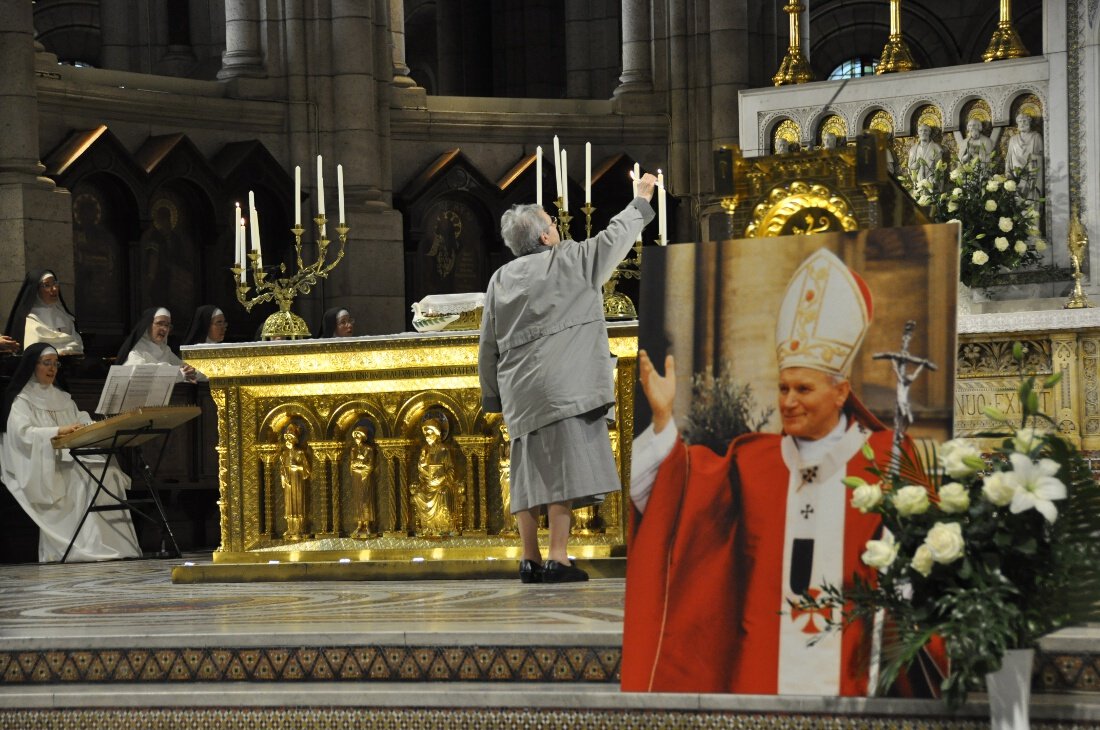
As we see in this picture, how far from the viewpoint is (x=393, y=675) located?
18.0 feet

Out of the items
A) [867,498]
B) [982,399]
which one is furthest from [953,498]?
[982,399]

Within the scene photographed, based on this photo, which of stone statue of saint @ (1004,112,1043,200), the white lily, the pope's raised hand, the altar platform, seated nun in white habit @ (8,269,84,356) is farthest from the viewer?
seated nun in white habit @ (8,269,84,356)

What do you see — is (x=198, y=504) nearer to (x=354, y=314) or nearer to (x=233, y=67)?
(x=354, y=314)

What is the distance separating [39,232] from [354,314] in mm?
3136

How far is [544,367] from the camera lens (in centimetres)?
673

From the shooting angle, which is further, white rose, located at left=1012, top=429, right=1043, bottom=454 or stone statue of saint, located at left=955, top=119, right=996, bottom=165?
stone statue of saint, located at left=955, top=119, right=996, bottom=165

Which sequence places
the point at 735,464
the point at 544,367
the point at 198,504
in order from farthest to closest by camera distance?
the point at 198,504
the point at 544,367
the point at 735,464

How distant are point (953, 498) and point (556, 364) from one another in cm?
271

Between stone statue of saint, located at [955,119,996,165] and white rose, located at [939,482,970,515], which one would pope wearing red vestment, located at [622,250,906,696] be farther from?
stone statue of saint, located at [955,119,996,165]

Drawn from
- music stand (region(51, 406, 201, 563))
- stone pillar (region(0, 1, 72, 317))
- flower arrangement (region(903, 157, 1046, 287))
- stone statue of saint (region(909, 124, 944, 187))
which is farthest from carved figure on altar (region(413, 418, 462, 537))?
stone pillar (region(0, 1, 72, 317))

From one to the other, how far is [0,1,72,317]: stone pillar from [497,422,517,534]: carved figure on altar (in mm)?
6177

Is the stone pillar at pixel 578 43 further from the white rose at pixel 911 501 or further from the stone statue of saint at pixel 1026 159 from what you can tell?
the white rose at pixel 911 501

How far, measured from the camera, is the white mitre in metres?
4.63

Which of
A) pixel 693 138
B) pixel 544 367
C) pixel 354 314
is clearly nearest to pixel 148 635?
pixel 544 367
